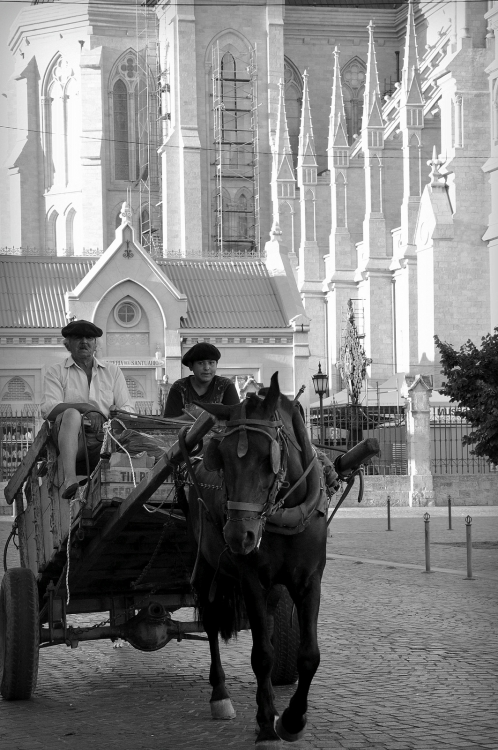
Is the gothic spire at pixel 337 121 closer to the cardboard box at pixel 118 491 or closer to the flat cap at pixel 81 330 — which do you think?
the flat cap at pixel 81 330

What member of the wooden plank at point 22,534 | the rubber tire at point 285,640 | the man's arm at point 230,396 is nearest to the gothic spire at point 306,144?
the wooden plank at point 22,534

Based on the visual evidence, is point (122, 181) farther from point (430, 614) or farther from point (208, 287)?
point (430, 614)

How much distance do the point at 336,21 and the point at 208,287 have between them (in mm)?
30918

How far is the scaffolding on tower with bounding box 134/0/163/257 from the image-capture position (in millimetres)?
67250

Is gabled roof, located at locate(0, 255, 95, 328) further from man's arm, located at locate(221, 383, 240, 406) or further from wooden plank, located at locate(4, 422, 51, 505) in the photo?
man's arm, located at locate(221, 383, 240, 406)

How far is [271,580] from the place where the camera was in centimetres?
677

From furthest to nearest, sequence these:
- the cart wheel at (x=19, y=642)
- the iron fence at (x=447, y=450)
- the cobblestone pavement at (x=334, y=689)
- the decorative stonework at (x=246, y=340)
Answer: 1. the decorative stonework at (x=246, y=340)
2. the iron fence at (x=447, y=450)
3. the cart wheel at (x=19, y=642)
4. the cobblestone pavement at (x=334, y=689)

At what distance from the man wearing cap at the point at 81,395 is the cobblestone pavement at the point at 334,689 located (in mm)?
1423

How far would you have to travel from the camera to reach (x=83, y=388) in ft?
28.6

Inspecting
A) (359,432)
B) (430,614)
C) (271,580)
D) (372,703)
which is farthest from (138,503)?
(359,432)

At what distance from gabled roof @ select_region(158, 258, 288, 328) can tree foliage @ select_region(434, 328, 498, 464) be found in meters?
24.8

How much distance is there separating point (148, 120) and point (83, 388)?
197 ft

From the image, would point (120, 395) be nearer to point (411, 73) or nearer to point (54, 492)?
point (54, 492)

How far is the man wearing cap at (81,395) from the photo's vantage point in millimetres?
8055
